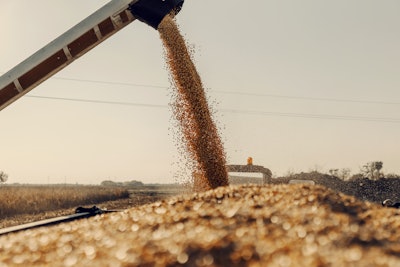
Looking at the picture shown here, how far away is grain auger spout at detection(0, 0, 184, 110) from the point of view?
531 cm

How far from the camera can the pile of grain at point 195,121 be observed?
6137 millimetres

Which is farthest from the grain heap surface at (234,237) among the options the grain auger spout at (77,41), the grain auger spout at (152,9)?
the grain auger spout at (152,9)

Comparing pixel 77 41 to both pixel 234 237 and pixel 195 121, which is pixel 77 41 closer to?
pixel 195 121

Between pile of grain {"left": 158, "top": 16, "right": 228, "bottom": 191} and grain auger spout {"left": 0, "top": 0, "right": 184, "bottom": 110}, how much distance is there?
0.75 m

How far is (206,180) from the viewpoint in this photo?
20.1 feet

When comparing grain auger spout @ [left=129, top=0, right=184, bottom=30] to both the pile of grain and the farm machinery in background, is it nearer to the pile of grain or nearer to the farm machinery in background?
the pile of grain

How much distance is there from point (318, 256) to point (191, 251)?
49 centimetres

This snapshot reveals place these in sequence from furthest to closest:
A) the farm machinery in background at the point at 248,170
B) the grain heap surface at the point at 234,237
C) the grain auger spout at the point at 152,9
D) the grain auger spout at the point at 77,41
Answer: the farm machinery in background at the point at 248,170
the grain auger spout at the point at 152,9
the grain auger spout at the point at 77,41
the grain heap surface at the point at 234,237

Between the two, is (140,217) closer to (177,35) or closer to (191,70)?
(191,70)

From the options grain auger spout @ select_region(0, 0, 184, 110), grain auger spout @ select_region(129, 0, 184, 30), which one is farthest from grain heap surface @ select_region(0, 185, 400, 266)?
grain auger spout @ select_region(129, 0, 184, 30)

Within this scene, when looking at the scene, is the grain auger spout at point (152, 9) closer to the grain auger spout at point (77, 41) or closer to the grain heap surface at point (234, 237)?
the grain auger spout at point (77, 41)

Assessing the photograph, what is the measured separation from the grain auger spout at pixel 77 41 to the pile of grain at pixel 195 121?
2.45 ft

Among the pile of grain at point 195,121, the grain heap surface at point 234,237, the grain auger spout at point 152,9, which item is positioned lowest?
the grain heap surface at point 234,237

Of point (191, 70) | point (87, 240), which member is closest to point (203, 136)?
point (191, 70)
